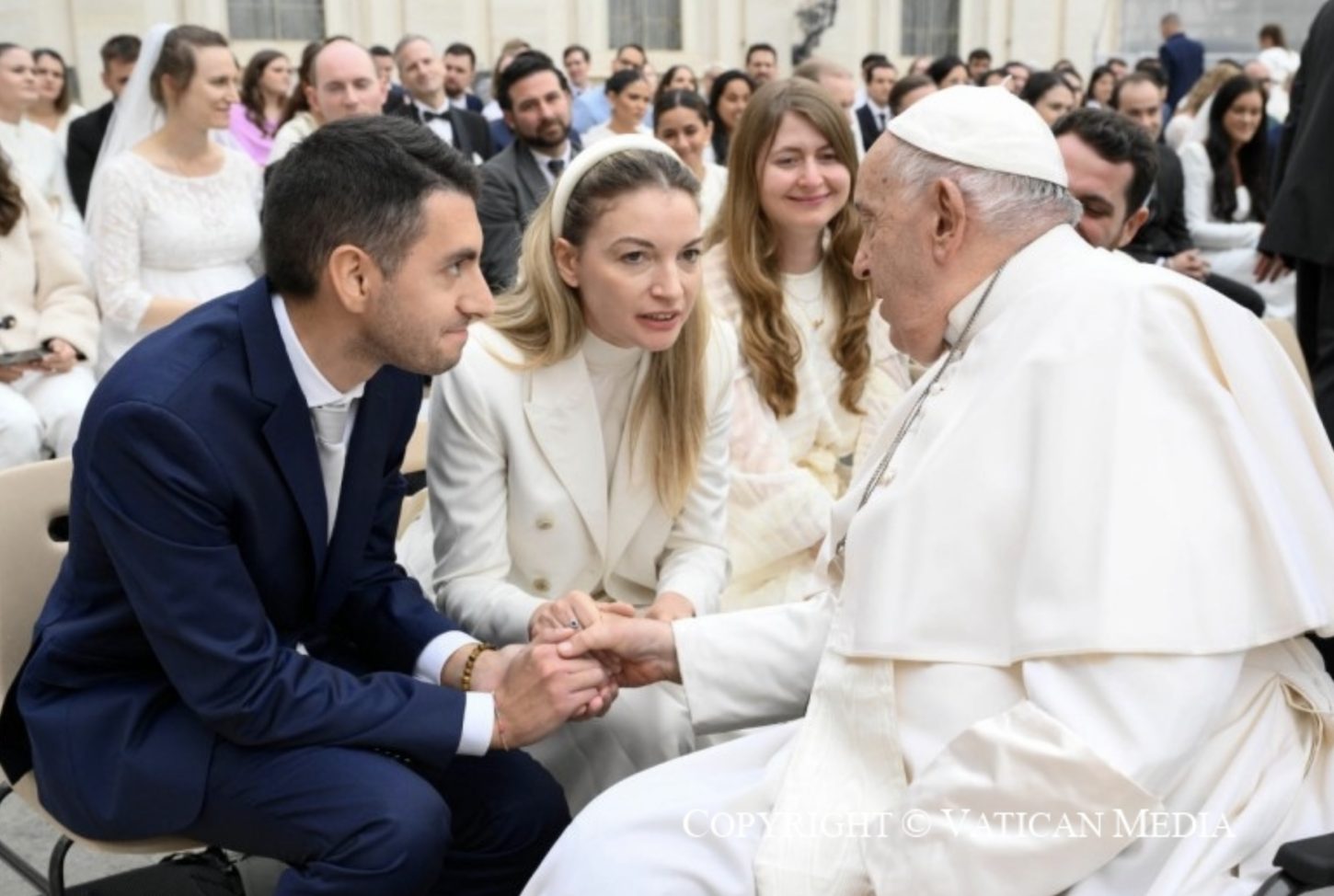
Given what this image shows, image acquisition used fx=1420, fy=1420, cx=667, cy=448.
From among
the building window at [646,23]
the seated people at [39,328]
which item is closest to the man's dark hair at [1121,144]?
the seated people at [39,328]

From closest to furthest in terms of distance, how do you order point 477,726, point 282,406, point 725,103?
point 282,406
point 477,726
point 725,103

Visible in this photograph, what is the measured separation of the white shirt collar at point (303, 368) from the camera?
2.36m

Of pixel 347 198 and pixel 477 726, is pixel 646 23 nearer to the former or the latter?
pixel 347 198

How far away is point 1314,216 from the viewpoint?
178 inches

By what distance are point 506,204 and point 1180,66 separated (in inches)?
531

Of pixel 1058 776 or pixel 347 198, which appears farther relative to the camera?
pixel 347 198

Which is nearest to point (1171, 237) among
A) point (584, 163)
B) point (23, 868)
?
point (584, 163)

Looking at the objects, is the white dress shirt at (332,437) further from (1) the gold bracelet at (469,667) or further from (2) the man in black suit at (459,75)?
(2) the man in black suit at (459,75)

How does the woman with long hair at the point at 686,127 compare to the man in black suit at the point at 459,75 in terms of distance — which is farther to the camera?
the man in black suit at the point at 459,75

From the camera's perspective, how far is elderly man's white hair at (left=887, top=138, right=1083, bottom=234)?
85.2 inches

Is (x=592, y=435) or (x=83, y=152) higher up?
(x=83, y=152)

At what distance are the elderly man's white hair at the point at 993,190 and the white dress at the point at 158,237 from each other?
3413 millimetres

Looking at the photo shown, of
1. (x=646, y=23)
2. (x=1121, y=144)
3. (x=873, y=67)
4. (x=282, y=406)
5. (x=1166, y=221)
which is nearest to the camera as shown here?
(x=282, y=406)

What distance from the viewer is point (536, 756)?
2947mm
